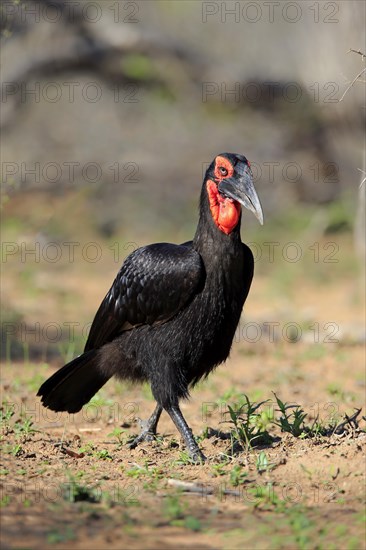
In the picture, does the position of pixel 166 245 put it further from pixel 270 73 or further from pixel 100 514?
pixel 270 73

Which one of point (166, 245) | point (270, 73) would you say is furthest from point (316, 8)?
point (166, 245)

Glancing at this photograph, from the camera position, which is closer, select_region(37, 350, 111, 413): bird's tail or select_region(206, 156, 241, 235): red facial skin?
select_region(206, 156, 241, 235): red facial skin

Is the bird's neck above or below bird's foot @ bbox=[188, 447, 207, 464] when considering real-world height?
above

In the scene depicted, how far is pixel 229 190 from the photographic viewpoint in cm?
454

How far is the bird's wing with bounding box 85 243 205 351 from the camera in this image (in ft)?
14.6

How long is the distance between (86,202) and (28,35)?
2.82 metres

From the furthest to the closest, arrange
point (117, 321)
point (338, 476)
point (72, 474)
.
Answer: point (117, 321) < point (72, 474) < point (338, 476)

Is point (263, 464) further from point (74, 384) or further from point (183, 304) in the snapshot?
point (74, 384)

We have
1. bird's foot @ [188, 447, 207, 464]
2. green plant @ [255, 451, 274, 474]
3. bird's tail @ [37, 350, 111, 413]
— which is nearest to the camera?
green plant @ [255, 451, 274, 474]

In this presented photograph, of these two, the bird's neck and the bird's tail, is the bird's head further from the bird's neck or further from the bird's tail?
the bird's tail

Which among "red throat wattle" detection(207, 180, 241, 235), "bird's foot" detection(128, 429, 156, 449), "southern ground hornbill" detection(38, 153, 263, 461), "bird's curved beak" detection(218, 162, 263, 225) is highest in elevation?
"bird's curved beak" detection(218, 162, 263, 225)

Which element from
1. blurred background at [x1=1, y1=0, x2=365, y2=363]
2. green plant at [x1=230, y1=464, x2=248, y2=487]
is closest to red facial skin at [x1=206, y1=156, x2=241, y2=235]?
green plant at [x1=230, y1=464, x2=248, y2=487]

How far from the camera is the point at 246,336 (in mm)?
8250

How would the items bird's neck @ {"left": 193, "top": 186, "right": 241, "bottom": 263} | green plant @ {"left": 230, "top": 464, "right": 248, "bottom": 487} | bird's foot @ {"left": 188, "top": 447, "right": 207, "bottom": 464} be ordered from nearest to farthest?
green plant @ {"left": 230, "top": 464, "right": 248, "bottom": 487} → bird's foot @ {"left": 188, "top": 447, "right": 207, "bottom": 464} → bird's neck @ {"left": 193, "top": 186, "right": 241, "bottom": 263}
